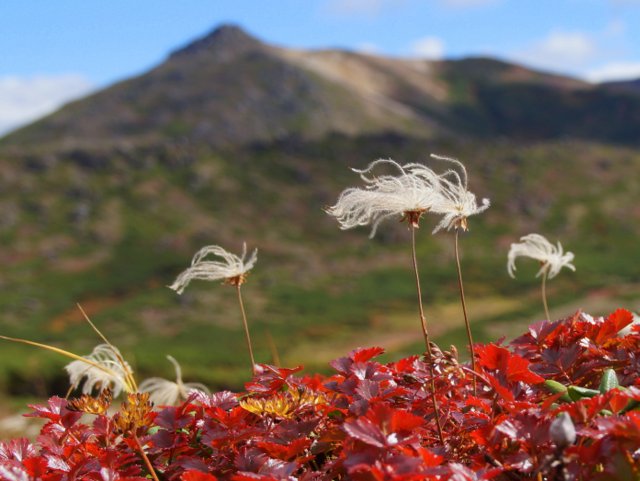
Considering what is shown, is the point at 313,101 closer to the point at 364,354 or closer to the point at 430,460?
the point at 364,354

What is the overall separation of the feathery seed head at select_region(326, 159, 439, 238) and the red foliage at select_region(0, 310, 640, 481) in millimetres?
566

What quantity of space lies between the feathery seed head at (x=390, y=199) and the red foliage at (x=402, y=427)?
566 mm

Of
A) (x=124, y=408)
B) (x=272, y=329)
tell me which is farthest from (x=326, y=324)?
(x=124, y=408)

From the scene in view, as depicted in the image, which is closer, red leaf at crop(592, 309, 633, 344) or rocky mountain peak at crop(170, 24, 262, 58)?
red leaf at crop(592, 309, 633, 344)

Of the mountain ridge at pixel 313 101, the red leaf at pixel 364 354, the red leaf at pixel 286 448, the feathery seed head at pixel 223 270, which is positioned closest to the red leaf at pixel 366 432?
the red leaf at pixel 286 448

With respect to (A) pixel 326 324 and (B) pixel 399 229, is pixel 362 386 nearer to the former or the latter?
(A) pixel 326 324

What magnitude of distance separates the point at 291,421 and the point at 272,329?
1696 inches

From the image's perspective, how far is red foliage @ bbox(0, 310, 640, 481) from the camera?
2.09m

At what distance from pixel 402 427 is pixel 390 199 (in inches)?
33.3

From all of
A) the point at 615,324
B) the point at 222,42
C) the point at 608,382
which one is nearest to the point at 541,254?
the point at 615,324

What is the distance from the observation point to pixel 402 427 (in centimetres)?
219

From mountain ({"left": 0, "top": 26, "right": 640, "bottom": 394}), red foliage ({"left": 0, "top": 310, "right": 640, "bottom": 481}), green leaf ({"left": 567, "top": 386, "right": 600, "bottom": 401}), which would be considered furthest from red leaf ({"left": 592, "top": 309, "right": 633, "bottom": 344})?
mountain ({"left": 0, "top": 26, "right": 640, "bottom": 394})

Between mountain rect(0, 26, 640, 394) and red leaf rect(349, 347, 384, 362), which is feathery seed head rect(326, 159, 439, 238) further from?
mountain rect(0, 26, 640, 394)

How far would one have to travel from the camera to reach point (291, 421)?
8.57ft
